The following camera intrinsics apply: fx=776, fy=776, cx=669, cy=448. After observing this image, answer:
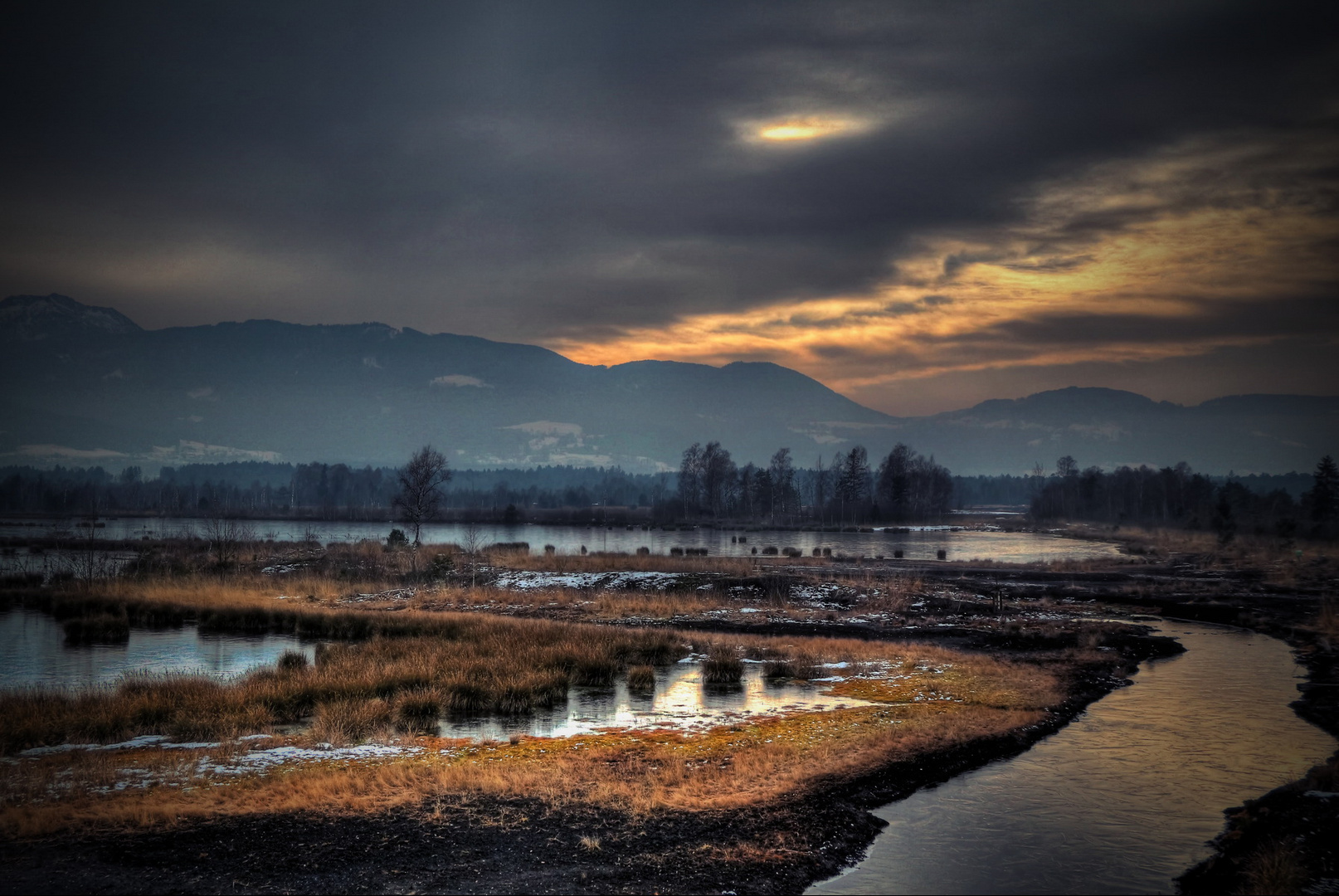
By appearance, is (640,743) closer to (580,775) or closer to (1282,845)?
(580,775)

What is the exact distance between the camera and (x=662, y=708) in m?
21.3

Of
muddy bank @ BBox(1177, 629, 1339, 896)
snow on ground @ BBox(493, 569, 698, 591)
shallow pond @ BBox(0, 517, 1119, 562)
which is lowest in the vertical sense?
shallow pond @ BBox(0, 517, 1119, 562)

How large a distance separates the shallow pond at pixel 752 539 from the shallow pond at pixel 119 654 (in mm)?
42575

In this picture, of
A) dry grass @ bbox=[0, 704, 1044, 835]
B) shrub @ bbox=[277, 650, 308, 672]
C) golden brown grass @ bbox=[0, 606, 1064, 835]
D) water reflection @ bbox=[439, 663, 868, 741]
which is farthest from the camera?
shrub @ bbox=[277, 650, 308, 672]

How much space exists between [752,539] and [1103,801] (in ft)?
306

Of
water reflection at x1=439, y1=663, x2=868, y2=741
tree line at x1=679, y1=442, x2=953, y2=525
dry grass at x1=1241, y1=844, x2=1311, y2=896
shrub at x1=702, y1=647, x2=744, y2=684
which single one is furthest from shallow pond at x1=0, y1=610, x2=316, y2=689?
tree line at x1=679, y1=442, x2=953, y2=525

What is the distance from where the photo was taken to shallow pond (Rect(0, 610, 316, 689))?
25.5m

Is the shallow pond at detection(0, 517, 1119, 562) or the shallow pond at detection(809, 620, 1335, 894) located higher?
the shallow pond at detection(809, 620, 1335, 894)

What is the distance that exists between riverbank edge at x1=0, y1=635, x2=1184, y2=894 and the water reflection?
5.76 metres

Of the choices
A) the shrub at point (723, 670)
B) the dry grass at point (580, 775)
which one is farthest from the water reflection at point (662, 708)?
the dry grass at point (580, 775)

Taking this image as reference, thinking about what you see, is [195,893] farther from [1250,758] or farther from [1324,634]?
[1324,634]

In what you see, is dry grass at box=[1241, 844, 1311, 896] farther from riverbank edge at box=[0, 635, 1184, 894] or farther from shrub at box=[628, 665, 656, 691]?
shrub at box=[628, 665, 656, 691]

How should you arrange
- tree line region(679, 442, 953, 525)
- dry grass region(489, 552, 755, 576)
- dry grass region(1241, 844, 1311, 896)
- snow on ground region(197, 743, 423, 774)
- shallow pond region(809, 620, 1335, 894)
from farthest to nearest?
1. tree line region(679, 442, 953, 525)
2. dry grass region(489, 552, 755, 576)
3. snow on ground region(197, 743, 423, 774)
4. shallow pond region(809, 620, 1335, 894)
5. dry grass region(1241, 844, 1311, 896)

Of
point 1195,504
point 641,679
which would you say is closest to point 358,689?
point 641,679
